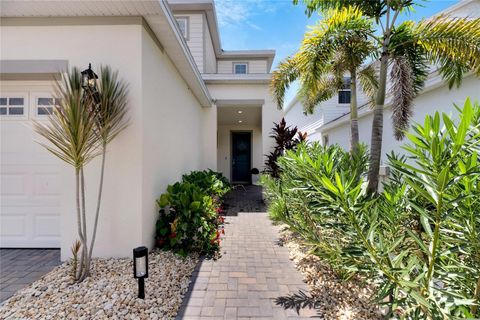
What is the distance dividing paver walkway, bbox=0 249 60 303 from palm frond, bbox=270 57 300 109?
474 cm

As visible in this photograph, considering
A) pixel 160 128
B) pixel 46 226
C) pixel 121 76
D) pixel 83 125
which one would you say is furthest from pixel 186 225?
pixel 121 76

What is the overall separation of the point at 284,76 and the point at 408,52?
204 cm

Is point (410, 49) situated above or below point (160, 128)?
above

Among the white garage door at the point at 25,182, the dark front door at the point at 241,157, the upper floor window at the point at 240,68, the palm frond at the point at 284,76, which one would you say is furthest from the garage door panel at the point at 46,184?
the upper floor window at the point at 240,68

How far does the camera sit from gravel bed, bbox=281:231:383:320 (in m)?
2.27

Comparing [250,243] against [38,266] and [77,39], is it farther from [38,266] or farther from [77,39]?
[77,39]

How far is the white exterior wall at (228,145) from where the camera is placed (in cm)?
1158

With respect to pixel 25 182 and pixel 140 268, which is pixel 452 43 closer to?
pixel 140 268

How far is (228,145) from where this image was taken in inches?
463

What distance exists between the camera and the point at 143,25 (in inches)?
129

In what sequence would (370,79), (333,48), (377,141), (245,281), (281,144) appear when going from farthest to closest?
(281,144)
(370,79)
(333,48)
(377,141)
(245,281)

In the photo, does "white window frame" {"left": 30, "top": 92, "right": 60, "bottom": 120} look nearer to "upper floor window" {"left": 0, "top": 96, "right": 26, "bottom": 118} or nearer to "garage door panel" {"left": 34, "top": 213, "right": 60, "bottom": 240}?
"upper floor window" {"left": 0, "top": 96, "right": 26, "bottom": 118}

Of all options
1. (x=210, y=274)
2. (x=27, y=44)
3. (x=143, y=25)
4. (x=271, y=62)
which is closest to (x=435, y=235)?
(x=210, y=274)

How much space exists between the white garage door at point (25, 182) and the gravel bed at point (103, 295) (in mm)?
993
